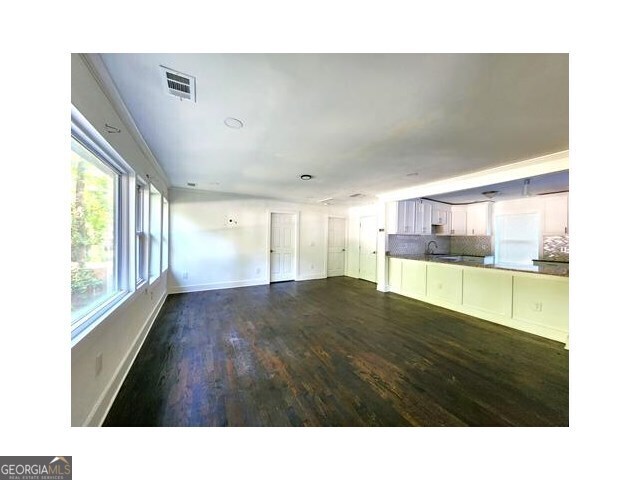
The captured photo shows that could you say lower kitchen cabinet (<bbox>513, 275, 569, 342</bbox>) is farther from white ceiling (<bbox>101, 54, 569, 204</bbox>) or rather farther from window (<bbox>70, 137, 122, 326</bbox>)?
window (<bbox>70, 137, 122, 326</bbox>)

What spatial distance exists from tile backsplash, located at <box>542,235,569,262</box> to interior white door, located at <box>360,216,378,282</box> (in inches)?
134

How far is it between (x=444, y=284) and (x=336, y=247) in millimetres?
3369

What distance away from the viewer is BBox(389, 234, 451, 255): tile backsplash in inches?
214

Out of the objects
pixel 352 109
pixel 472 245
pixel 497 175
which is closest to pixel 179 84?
pixel 352 109

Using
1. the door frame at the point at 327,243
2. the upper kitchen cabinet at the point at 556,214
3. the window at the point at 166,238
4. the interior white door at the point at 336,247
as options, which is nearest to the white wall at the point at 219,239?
the window at the point at 166,238

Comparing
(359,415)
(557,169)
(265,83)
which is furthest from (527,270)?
(265,83)

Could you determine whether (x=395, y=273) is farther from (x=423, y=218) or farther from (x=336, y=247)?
(x=336, y=247)

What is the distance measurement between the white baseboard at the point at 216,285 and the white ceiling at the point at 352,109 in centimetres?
274

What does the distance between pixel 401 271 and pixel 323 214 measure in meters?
2.74

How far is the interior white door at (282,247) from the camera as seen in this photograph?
19.1 feet

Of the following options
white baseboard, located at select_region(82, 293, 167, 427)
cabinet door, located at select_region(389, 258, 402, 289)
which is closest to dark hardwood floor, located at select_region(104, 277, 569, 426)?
white baseboard, located at select_region(82, 293, 167, 427)

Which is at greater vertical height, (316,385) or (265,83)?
(265,83)
